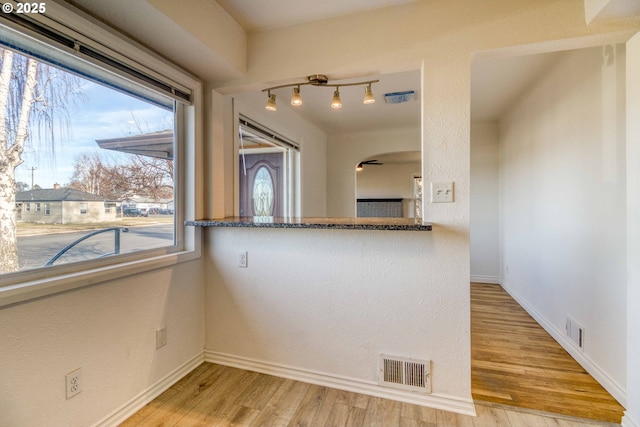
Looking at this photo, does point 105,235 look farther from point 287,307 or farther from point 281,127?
point 281,127

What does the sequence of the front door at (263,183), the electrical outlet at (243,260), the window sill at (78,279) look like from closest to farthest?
the window sill at (78,279) → the electrical outlet at (243,260) → the front door at (263,183)

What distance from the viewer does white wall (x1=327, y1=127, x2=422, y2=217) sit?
475 centimetres

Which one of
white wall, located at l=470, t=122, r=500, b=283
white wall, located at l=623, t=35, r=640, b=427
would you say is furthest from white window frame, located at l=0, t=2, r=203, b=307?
white wall, located at l=470, t=122, r=500, b=283

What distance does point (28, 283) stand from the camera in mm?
1271

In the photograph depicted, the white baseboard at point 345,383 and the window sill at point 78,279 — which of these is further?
the white baseboard at point 345,383

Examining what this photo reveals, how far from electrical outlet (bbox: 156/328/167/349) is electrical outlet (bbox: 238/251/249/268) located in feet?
2.03

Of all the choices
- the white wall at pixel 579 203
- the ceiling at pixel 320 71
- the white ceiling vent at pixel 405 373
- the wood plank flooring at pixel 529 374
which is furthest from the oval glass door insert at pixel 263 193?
the white wall at pixel 579 203

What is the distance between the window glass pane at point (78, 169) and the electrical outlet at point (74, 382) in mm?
537

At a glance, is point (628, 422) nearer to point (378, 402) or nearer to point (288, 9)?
point (378, 402)

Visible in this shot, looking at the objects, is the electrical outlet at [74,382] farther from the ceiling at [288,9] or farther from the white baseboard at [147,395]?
the ceiling at [288,9]

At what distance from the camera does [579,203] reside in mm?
2230

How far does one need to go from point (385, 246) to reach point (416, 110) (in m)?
2.50

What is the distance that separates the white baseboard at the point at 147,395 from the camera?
5.21 feet

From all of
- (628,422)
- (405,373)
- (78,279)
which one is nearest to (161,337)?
(78,279)
